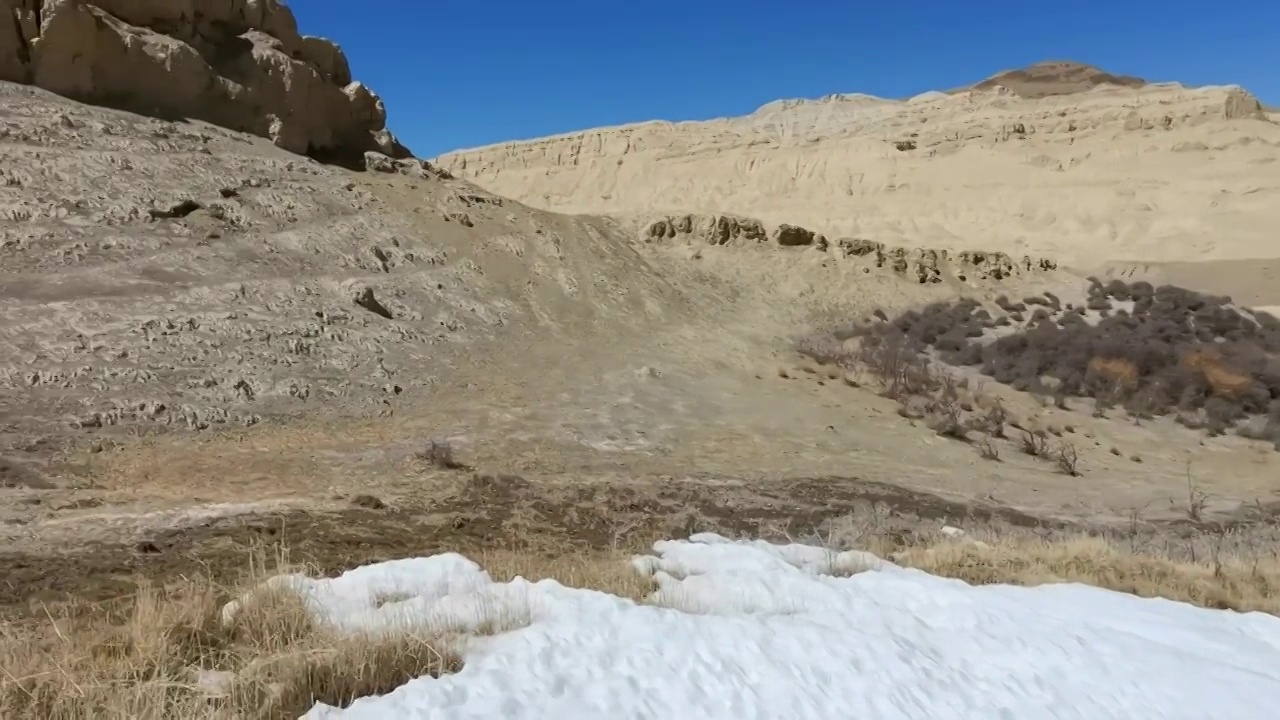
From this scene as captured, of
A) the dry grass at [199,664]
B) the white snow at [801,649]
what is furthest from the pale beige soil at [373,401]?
the white snow at [801,649]

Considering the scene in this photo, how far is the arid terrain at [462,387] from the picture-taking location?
754 centimetres

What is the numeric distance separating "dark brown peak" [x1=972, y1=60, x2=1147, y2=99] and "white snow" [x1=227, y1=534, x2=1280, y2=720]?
71156 mm

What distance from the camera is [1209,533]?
962 centimetres

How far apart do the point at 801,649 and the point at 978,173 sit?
3723 cm

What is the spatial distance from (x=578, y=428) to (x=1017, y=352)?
39.3 feet

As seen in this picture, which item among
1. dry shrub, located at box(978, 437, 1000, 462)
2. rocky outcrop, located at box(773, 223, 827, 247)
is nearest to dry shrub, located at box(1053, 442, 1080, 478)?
dry shrub, located at box(978, 437, 1000, 462)

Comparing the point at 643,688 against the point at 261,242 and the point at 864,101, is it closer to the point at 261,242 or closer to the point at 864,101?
the point at 261,242

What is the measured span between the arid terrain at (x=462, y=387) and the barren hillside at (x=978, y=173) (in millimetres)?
6965

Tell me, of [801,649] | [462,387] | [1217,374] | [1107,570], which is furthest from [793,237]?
[801,649]

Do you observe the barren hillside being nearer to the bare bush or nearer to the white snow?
the bare bush

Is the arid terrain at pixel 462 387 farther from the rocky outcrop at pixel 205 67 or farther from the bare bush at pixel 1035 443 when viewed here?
the rocky outcrop at pixel 205 67

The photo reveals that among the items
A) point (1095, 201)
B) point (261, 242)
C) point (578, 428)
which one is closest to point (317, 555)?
point (578, 428)

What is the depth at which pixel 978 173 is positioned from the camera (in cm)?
3741

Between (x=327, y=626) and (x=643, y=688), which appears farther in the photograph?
(x=327, y=626)
